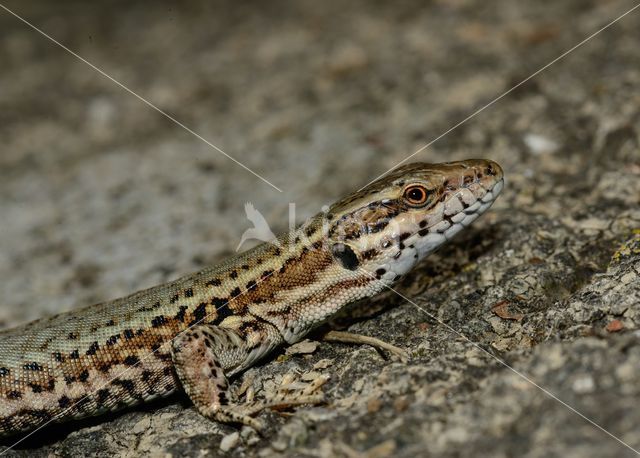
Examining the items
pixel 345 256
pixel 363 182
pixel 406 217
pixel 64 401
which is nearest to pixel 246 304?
pixel 345 256

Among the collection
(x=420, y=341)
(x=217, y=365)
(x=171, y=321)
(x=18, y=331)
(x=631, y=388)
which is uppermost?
(x=18, y=331)

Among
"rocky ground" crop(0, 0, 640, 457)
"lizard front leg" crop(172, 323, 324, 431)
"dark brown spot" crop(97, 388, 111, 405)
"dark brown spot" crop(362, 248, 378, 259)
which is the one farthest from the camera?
"dark brown spot" crop(362, 248, 378, 259)

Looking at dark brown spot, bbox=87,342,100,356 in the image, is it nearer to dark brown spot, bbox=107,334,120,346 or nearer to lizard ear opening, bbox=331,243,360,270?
dark brown spot, bbox=107,334,120,346

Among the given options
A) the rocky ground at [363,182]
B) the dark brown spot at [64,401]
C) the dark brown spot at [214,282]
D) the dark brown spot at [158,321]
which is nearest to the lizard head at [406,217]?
the rocky ground at [363,182]

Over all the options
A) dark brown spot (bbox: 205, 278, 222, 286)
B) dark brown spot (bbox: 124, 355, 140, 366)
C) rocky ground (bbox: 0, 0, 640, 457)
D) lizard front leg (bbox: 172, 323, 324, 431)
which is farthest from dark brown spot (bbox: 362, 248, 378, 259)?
dark brown spot (bbox: 124, 355, 140, 366)

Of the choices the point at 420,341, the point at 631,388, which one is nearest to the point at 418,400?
the point at 420,341

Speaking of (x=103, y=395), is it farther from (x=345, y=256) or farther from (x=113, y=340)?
(x=345, y=256)

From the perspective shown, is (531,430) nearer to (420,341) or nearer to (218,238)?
(420,341)
